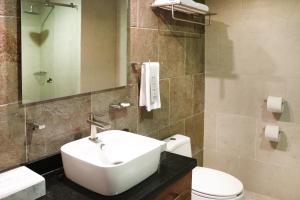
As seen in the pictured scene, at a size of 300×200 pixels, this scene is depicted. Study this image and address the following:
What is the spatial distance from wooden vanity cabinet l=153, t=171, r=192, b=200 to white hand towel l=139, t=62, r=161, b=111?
564 mm

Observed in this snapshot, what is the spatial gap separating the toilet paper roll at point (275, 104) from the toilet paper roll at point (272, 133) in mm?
150

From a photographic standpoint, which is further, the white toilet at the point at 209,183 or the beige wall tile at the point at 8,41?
the white toilet at the point at 209,183

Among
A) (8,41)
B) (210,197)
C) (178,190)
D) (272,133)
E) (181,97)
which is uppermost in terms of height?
(8,41)

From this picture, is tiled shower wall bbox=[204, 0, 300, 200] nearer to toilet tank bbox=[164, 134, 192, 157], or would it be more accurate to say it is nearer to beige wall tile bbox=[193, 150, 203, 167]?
beige wall tile bbox=[193, 150, 203, 167]

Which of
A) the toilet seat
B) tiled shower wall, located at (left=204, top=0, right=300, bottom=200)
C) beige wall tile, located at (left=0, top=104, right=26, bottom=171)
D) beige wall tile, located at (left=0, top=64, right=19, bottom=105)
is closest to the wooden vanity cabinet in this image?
the toilet seat

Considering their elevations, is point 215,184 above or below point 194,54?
below

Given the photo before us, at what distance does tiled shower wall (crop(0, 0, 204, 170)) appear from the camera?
129 cm

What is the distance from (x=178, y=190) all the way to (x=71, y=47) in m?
0.94

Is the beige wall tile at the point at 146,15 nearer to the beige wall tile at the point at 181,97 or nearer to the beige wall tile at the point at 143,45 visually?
the beige wall tile at the point at 143,45

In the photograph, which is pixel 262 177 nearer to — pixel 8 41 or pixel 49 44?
pixel 49 44

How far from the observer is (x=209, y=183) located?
2.12 m

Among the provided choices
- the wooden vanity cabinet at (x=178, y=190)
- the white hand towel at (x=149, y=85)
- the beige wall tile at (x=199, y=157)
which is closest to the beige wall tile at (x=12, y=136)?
the wooden vanity cabinet at (x=178, y=190)

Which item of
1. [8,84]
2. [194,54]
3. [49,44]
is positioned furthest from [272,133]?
[8,84]

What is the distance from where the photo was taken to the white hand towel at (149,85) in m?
1.93
